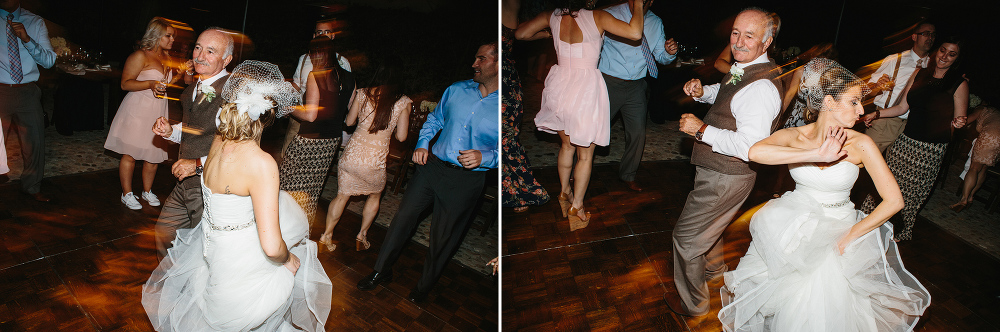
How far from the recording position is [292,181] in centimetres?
277

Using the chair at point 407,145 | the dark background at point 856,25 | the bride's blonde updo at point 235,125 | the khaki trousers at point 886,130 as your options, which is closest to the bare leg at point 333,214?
the chair at point 407,145

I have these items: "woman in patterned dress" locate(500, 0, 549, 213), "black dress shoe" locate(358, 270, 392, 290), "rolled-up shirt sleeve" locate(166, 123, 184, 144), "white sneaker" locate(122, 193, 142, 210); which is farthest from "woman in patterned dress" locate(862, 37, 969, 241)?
"white sneaker" locate(122, 193, 142, 210)

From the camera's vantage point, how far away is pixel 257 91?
164cm

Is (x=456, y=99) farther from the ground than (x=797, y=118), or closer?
closer

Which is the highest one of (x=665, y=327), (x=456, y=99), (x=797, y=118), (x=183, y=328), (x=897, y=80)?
(x=897, y=80)

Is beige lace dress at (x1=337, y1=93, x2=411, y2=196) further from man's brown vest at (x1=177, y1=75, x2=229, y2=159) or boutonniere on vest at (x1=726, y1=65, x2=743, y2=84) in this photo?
boutonniere on vest at (x1=726, y1=65, x2=743, y2=84)

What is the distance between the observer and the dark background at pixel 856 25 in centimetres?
242

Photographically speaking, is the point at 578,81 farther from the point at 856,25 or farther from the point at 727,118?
the point at 856,25

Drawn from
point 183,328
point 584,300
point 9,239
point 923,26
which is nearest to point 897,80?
point 923,26

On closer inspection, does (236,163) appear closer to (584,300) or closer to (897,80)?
(584,300)

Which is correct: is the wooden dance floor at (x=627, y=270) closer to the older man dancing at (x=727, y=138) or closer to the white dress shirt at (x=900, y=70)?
the older man dancing at (x=727, y=138)

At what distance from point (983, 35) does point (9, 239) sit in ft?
18.1

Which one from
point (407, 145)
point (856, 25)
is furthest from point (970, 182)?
point (407, 145)

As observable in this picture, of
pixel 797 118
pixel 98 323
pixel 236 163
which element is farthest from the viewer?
pixel 797 118
